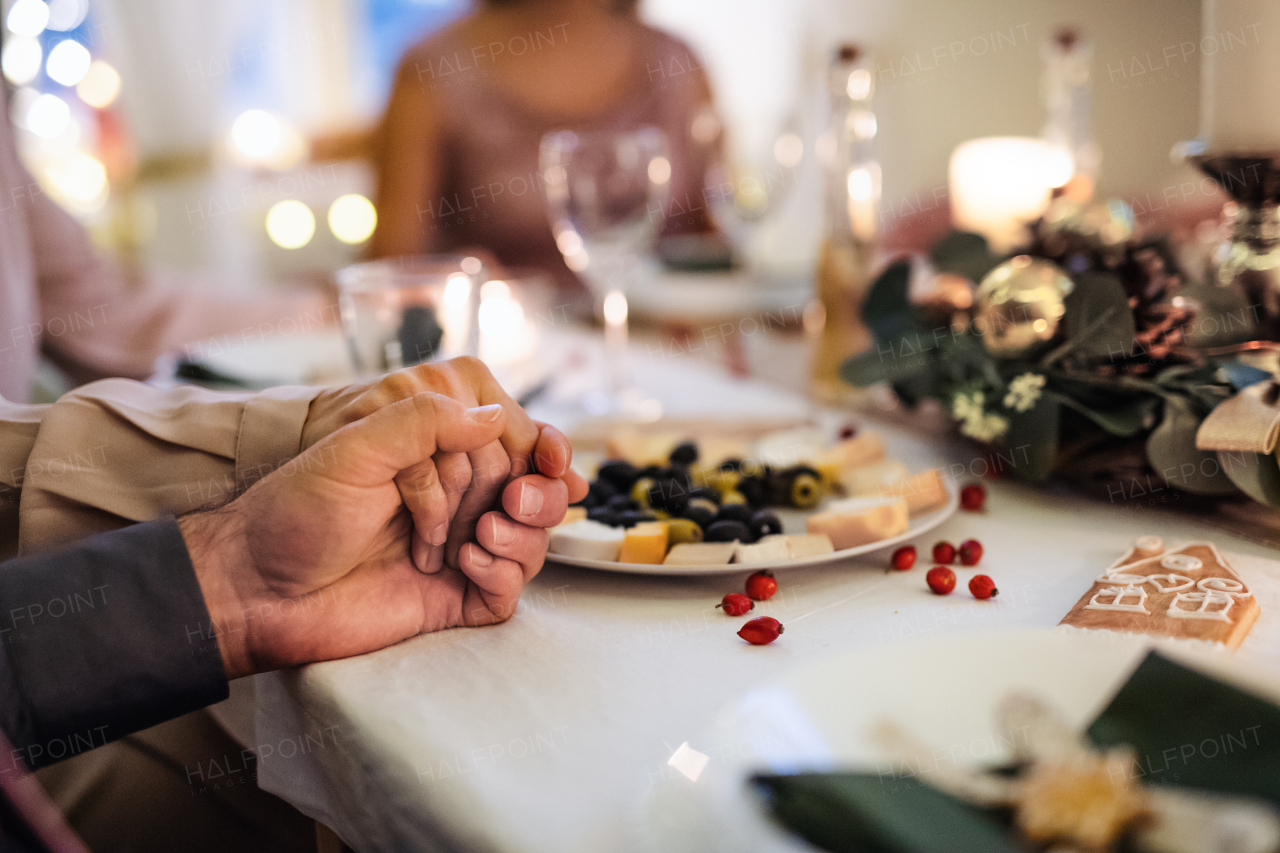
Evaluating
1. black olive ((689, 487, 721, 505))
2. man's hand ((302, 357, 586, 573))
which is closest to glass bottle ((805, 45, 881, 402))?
black olive ((689, 487, 721, 505))

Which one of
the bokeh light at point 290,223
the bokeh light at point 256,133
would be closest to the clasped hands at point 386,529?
the bokeh light at point 290,223

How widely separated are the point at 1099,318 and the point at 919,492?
0.18 meters

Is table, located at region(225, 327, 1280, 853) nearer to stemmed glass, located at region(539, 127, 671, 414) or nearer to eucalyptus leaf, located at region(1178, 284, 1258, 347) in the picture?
eucalyptus leaf, located at region(1178, 284, 1258, 347)

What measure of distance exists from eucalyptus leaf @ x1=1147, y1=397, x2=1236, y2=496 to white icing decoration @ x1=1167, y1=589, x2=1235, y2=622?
0.47 feet

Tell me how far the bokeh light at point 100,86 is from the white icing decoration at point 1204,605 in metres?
4.32

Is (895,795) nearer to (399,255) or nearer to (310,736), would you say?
(310,736)

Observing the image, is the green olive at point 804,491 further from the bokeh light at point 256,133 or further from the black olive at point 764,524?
the bokeh light at point 256,133

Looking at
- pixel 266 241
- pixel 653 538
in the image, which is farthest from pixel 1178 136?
pixel 266 241

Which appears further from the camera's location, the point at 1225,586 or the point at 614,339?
the point at 614,339

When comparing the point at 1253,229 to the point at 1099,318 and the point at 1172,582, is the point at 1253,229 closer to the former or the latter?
the point at 1099,318

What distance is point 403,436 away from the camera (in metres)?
0.46

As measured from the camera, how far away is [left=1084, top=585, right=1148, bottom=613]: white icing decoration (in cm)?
45

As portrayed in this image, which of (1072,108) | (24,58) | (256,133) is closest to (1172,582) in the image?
(1072,108)

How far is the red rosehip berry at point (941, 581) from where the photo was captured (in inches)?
20.0
